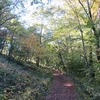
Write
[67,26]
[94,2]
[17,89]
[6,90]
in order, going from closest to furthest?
[6,90], [17,89], [94,2], [67,26]

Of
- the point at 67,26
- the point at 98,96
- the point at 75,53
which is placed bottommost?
the point at 98,96

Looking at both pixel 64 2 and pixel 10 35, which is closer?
pixel 64 2

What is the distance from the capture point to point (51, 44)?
40.5m

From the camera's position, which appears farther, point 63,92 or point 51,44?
point 51,44

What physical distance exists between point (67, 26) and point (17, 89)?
1060 cm

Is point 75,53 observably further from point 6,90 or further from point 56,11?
point 6,90

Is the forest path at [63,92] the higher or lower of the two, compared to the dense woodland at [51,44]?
lower

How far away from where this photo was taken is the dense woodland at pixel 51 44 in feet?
43.4

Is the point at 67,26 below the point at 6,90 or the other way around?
the other way around

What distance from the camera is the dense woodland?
13222 mm

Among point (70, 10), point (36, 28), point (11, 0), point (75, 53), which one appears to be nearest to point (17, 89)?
point (11, 0)

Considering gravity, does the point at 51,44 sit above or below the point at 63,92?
above

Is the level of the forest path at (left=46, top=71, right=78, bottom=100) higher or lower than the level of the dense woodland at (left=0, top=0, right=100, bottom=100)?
lower

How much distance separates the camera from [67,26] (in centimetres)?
2062
